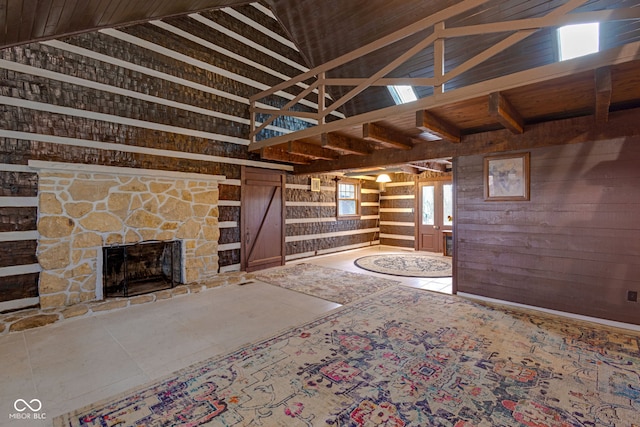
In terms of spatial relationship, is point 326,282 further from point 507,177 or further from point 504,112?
point 504,112

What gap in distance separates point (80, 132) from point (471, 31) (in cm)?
493

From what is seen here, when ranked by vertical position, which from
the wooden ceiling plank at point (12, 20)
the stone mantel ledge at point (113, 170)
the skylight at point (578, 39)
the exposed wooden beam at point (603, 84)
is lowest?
the stone mantel ledge at point (113, 170)

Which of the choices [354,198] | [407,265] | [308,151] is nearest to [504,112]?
[308,151]

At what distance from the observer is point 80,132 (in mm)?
3973

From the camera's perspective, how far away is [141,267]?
4934 mm

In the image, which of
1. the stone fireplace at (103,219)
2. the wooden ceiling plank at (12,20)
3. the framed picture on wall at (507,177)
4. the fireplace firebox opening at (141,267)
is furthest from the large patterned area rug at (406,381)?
the wooden ceiling plank at (12,20)

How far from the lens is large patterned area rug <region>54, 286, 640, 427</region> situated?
6.15 feet

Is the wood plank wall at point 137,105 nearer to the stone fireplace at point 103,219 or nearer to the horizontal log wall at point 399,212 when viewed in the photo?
the stone fireplace at point 103,219

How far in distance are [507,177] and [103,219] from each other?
222 inches

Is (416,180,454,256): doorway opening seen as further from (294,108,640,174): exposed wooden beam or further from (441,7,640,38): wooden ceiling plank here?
(441,7,640,38): wooden ceiling plank

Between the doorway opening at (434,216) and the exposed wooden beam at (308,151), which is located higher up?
the exposed wooden beam at (308,151)

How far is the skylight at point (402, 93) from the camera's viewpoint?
22.2ft

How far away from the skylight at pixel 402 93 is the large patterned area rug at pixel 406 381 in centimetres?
536

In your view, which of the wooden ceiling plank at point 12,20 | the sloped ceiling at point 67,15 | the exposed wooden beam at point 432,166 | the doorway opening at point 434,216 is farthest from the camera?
the doorway opening at point 434,216
